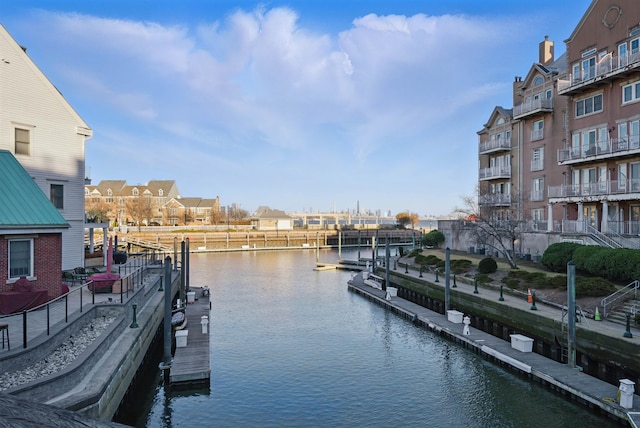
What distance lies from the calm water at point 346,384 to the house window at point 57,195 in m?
12.7

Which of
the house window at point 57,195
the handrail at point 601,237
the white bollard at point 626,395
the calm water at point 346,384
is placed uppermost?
the house window at point 57,195

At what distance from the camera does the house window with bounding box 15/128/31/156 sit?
94.2 ft

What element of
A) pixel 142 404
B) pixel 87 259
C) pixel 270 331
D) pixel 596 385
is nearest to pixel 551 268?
pixel 596 385

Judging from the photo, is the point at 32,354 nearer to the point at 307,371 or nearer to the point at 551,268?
the point at 307,371

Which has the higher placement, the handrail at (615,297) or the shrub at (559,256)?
the shrub at (559,256)

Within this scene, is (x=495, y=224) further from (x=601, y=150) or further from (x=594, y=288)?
(x=594, y=288)

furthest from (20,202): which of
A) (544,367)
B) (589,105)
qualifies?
(589,105)

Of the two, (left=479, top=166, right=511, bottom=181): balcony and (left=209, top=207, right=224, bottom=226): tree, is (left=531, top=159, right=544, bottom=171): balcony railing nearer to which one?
(left=479, top=166, right=511, bottom=181): balcony

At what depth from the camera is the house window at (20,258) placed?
20.4 metres

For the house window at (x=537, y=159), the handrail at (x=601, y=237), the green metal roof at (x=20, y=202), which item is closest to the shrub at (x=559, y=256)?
the handrail at (x=601, y=237)

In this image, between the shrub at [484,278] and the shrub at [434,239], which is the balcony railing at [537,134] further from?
the shrub at [434,239]

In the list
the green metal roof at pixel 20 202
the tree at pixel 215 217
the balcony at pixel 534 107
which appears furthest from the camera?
the tree at pixel 215 217

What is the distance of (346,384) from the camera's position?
20328mm

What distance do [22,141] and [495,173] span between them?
43.6 m
